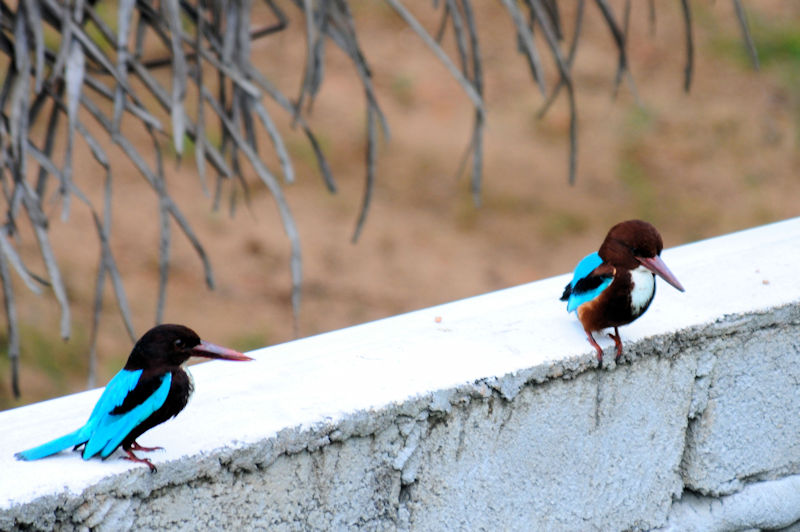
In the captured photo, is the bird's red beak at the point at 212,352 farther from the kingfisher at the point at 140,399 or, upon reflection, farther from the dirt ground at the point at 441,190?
the dirt ground at the point at 441,190

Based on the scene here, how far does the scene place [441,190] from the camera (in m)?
6.65

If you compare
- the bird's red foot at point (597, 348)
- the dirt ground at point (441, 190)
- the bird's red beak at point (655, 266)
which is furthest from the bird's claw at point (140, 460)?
the dirt ground at point (441, 190)

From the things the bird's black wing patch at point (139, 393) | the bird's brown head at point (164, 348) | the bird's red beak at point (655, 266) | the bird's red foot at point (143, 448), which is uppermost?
the bird's brown head at point (164, 348)

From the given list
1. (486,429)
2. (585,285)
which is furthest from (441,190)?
(486,429)

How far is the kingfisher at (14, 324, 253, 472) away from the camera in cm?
166

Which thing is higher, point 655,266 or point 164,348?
point 164,348

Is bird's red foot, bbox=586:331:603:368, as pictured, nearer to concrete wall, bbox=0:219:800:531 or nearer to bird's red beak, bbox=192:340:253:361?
concrete wall, bbox=0:219:800:531

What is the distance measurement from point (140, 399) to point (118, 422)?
0.05 m

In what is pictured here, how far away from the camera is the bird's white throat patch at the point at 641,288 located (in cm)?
201

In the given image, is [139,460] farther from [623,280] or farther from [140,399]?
[623,280]

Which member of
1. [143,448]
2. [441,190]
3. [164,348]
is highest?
[164,348]

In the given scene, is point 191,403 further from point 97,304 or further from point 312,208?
point 312,208

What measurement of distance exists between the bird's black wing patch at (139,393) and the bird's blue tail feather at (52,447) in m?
0.08

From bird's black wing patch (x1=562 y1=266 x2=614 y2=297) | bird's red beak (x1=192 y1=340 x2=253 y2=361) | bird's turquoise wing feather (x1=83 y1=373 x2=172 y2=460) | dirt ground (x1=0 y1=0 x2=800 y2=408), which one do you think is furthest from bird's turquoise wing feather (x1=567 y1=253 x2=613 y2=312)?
dirt ground (x1=0 y1=0 x2=800 y2=408)
